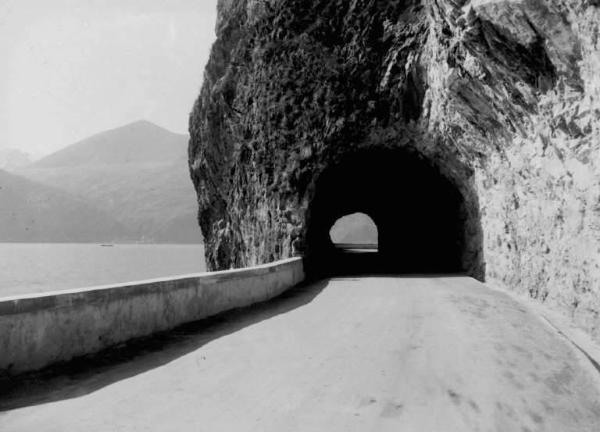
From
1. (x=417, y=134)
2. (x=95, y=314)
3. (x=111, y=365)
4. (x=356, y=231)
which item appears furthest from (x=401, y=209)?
(x=356, y=231)

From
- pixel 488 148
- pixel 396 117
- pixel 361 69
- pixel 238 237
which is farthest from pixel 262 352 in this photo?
pixel 238 237

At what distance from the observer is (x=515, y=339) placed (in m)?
7.83

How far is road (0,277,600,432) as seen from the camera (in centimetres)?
439

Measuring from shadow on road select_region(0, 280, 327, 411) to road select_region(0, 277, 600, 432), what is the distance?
0.9 inches

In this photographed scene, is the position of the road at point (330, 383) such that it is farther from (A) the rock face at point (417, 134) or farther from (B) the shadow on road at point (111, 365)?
(A) the rock face at point (417, 134)

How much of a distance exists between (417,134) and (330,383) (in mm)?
15901

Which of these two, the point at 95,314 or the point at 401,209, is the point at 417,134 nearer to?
the point at 401,209

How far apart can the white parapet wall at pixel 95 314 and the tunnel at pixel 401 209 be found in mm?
11969

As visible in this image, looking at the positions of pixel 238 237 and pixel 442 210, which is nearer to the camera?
pixel 442 210

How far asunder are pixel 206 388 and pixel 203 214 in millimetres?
30915

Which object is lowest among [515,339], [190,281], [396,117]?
[515,339]

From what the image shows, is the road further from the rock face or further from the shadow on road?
the rock face

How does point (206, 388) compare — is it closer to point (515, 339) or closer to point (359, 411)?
point (359, 411)

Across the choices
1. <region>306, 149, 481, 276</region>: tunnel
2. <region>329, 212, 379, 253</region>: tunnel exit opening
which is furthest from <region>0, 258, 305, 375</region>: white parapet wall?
<region>329, 212, 379, 253</region>: tunnel exit opening
